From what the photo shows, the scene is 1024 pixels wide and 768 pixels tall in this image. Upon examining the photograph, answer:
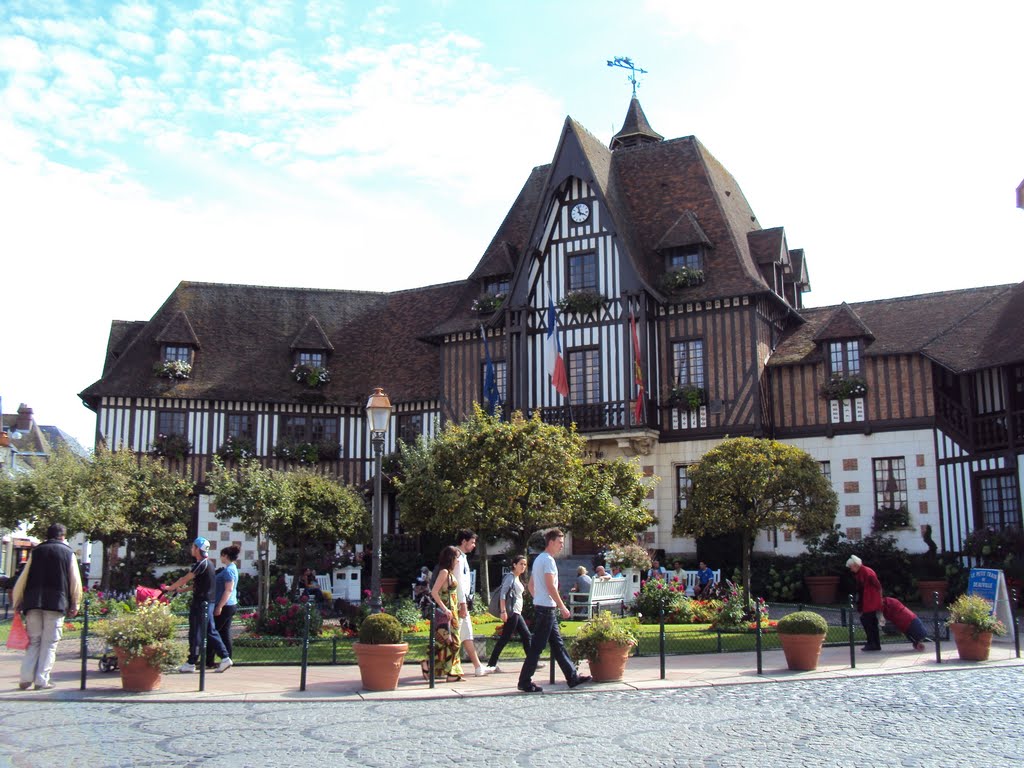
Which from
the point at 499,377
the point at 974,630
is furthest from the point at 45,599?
the point at 499,377

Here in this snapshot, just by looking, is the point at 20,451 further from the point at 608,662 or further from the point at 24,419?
the point at 608,662

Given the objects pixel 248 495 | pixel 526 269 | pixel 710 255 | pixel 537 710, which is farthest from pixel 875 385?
pixel 537 710

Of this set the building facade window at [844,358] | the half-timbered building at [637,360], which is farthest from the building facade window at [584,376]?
the building facade window at [844,358]

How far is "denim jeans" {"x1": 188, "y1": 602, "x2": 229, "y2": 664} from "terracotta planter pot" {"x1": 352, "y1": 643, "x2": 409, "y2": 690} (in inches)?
74.7

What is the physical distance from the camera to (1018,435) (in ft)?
76.4

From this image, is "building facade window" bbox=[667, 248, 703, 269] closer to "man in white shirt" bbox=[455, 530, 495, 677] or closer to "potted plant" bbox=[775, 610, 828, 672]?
"potted plant" bbox=[775, 610, 828, 672]

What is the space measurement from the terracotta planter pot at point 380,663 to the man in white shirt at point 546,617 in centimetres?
139

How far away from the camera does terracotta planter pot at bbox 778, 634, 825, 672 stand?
42.8ft

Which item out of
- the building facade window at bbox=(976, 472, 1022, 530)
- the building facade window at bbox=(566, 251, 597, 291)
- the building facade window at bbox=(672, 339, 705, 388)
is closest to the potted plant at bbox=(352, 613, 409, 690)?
the building facade window at bbox=(976, 472, 1022, 530)

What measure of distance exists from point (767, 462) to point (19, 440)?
4694cm

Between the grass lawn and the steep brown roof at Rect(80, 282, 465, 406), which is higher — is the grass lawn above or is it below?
below

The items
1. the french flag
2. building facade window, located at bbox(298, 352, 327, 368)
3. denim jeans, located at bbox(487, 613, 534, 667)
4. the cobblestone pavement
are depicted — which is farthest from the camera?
building facade window, located at bbox(298, 352, 327, 368)

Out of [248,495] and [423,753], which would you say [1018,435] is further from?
[423,753]

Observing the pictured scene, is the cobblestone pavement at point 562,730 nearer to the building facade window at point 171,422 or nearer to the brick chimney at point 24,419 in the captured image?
the building facade window at point 171,422
